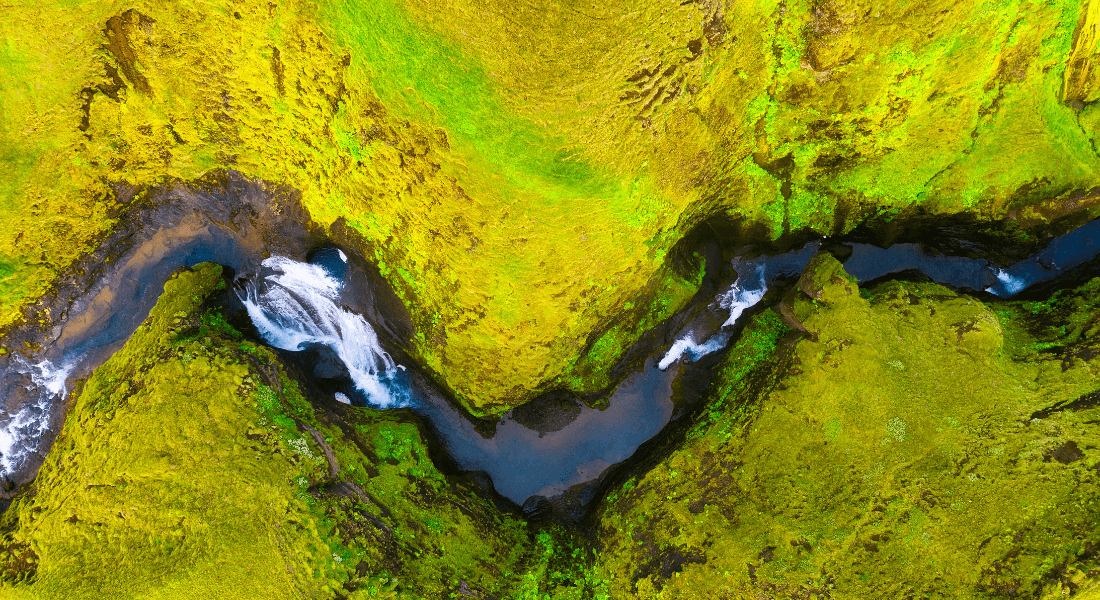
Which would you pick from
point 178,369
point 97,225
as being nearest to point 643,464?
point 178,369

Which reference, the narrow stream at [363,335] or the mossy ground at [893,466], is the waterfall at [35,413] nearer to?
the narrow stream at [363,335]

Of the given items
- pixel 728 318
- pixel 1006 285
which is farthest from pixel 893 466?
pixel 1006 285

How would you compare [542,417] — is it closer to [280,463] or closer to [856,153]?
[280,463]

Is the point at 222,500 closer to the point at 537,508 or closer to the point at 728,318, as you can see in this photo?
the point at 537,508

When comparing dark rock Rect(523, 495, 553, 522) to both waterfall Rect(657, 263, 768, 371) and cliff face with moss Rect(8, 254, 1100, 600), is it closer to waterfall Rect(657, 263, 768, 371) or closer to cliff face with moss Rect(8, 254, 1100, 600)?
cliff face with moss Rect(8, 254, 1100, 600)

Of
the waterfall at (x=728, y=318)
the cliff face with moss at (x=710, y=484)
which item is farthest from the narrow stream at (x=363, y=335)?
the cliff face with moss at (x=710, y=484)

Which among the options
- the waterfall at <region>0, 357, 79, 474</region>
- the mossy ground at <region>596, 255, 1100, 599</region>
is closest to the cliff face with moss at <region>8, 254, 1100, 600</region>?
the mossy ground at <region>596, 255, 1100, 599</region>
